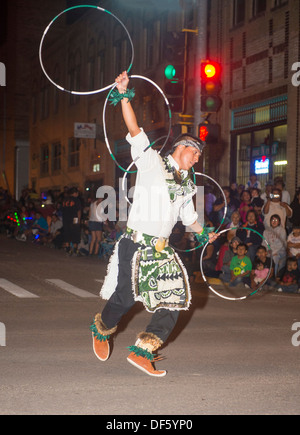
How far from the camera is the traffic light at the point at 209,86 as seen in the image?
14.5 meters

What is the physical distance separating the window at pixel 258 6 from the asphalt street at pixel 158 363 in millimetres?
10896

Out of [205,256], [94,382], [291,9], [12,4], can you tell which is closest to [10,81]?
[12,4]

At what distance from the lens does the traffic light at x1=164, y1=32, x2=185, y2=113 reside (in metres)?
14.1

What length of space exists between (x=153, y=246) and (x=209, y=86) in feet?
28.5

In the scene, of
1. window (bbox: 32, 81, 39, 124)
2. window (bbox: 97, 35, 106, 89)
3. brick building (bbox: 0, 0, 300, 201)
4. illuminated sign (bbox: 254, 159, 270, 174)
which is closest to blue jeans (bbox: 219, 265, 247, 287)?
brick building (bbox: 0, 0, 300, 201)

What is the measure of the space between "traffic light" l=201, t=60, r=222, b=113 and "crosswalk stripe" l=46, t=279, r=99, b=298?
438 cm

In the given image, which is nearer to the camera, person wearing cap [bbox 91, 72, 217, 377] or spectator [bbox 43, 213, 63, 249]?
person wearing cap [bbox 91, 72, 217, 377]

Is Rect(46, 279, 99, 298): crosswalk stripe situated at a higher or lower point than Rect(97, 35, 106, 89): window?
lower

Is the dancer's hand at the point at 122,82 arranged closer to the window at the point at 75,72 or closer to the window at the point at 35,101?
the window at the point at 75,72

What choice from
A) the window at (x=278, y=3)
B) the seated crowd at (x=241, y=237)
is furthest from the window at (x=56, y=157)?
Answer: the window at (x=278, y=3)

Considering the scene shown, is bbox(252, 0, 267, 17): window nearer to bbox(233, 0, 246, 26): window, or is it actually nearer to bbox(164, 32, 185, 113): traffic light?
bbox(233, 0, 246, 26): window

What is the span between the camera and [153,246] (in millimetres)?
6402

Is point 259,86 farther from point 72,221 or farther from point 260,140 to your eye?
point 72,221
